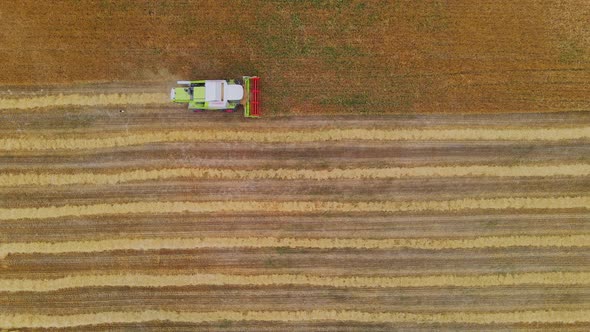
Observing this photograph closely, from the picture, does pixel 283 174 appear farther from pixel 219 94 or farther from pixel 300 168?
pixel 219 94

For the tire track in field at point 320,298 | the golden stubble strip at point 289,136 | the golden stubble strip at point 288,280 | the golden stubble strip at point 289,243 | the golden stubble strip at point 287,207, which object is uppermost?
the golden stubble strip at point 289,136

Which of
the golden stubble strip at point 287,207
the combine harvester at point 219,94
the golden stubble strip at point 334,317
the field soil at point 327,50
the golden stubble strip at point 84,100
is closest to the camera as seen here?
the combine harvester at point 219,94

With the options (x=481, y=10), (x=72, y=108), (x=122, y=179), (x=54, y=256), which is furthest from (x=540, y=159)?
(x=54, y=256)

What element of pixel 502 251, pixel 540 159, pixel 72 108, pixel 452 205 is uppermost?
pixel 72 108

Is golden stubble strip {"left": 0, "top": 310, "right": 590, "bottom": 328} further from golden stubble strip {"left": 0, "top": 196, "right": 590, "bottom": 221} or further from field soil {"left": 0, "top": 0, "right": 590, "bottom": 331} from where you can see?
golden stubble strip {"left": 0, "top": 196, "right": 590, "bottom": 221}

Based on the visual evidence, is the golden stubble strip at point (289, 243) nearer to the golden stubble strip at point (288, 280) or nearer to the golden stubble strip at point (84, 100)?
the golden stubble strip at point (288, 280)

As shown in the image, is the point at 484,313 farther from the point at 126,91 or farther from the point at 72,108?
the point at 72,108

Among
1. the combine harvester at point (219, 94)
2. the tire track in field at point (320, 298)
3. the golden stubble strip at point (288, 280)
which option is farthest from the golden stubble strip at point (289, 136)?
the tire track in field at point (320, 298)
